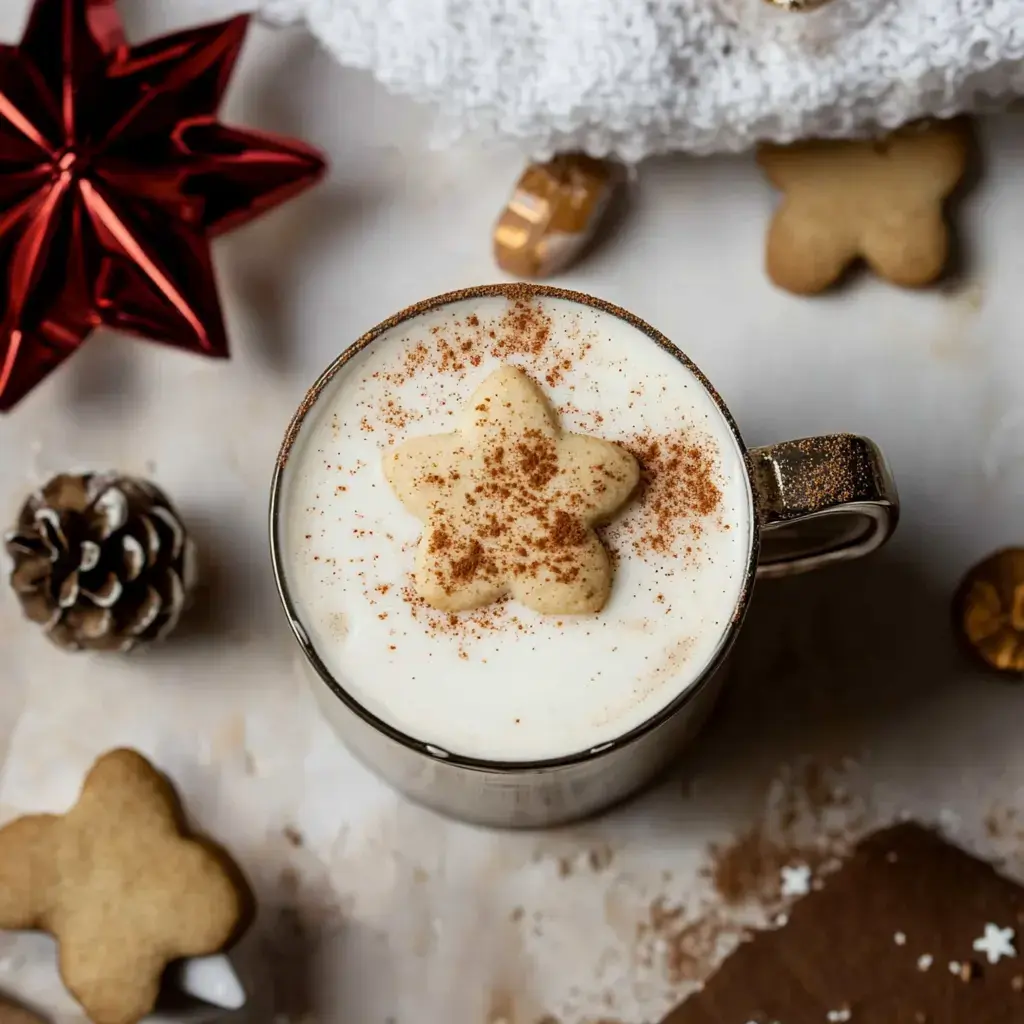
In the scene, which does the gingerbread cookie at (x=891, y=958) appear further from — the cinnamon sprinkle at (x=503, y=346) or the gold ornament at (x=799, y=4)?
the gold ornament at (x=799, y=4)

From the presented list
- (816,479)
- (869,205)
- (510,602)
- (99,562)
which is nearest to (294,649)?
(99,562)

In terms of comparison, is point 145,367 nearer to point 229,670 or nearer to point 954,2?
point 229,670

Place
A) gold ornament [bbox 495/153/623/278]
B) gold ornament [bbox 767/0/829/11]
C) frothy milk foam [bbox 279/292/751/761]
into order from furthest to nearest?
1. gold ornament [bbox 495/153/623/278]
2. gold ornament [bbox 767/0/829/11]
3. frothy milk foam [bbox 279/292/751/761]

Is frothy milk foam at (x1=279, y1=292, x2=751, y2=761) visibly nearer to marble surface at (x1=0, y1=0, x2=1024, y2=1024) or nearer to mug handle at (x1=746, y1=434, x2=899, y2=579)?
mug handle at (x1=746, y1=434, x2=899, y2=579)

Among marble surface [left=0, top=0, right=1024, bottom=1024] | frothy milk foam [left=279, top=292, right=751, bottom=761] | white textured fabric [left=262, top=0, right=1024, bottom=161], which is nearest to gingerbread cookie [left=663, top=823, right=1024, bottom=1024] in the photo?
marble surface [left=0, top=0, right=1024, bottom=1024]

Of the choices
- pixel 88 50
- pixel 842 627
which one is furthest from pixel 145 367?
pixel 842 627

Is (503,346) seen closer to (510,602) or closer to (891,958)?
(510,602)
